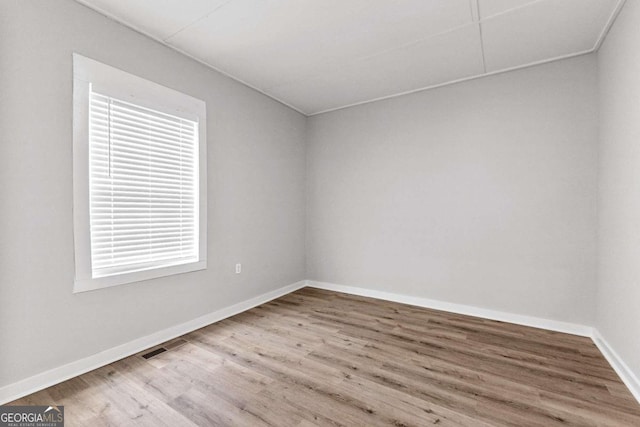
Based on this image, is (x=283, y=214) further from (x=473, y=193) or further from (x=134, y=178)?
(x=473, y=193)

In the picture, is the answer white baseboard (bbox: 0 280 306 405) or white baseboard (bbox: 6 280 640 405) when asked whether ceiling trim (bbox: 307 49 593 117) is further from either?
white baseboard (bbox: 0 280 306 405)

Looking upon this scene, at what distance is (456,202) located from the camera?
3.36m

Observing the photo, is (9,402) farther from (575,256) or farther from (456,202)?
(575,256)

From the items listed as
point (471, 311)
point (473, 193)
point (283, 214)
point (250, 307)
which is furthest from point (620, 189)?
point (250, 307)

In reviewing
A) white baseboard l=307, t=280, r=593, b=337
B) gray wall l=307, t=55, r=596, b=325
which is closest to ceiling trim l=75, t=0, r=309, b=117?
gray wall l=307, t=55, r=596, b=325

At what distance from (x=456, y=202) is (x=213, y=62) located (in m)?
3.07

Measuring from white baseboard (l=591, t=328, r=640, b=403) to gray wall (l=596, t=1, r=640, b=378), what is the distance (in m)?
0.04

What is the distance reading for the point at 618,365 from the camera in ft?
6.83

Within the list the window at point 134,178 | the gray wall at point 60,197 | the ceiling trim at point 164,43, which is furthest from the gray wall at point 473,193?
the window at point 134,178

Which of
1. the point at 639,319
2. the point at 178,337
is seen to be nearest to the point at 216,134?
the point at 178,337

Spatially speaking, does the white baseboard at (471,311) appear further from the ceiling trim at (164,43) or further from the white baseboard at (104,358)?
the ceiling trim at (164,43)

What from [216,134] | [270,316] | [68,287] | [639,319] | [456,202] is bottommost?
[270,316]

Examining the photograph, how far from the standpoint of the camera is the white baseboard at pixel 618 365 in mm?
1838

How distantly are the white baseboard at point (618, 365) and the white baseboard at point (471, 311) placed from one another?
0.17 metres
